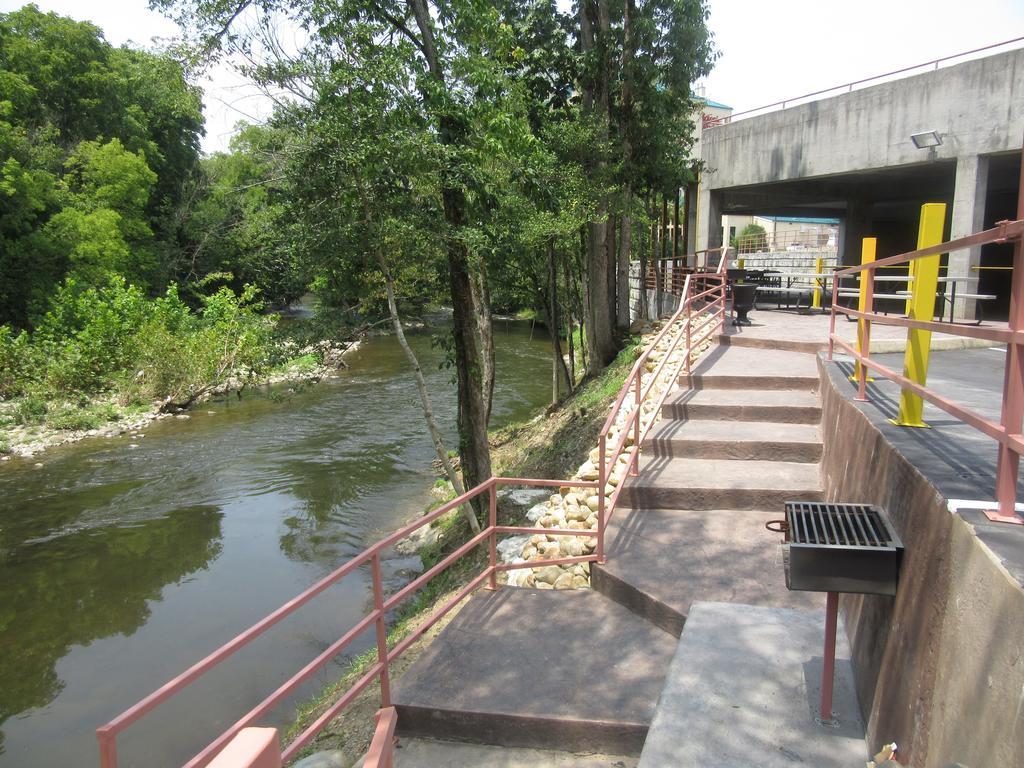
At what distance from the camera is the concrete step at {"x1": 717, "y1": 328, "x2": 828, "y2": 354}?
9.86m

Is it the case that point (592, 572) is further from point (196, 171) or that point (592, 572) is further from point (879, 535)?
point (196, 171)

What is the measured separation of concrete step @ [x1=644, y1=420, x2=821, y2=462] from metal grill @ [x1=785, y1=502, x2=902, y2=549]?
3.73 metres

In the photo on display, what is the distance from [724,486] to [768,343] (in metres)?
4.90

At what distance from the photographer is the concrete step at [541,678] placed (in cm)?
379

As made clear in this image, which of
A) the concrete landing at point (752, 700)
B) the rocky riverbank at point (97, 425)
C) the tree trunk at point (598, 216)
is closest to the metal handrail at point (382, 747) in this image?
the concrete landing at point (752, 700)

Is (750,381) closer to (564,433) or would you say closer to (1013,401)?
(564,433)

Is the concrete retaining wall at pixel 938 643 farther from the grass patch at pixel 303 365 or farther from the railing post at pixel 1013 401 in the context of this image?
the grass patch at pixel 303 365

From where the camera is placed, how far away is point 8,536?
41.1 feet

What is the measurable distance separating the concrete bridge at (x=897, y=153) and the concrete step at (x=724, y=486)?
8.90 meters

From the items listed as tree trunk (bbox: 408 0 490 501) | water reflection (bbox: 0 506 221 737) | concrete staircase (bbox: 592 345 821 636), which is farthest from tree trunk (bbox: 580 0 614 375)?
water reflection (bbox: 0 506 221 737)

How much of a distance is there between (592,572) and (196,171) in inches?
1696

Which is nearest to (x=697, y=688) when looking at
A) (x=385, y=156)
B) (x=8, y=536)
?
(x=385, y=156)

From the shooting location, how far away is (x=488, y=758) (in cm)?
378

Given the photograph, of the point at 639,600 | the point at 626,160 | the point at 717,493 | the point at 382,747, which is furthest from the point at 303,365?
the point at 382,747
